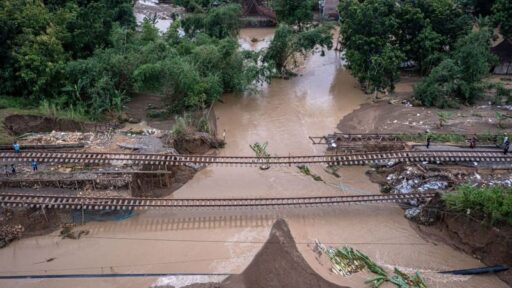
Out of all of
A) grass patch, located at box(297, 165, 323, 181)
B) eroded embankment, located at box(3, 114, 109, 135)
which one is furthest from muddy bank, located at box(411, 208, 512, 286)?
eroded embankment, located at box(3, 114, 109, 135)

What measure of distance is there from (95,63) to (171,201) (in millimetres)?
9956

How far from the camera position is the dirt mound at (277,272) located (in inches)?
460

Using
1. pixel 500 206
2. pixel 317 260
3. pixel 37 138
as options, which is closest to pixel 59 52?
pixel 37 138

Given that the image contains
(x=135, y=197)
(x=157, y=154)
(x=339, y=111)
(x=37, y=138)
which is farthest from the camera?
(x=339, y=111)

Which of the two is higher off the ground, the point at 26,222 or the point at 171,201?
the point at 171,201

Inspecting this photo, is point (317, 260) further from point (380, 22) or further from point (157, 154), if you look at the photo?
point (380, 22)

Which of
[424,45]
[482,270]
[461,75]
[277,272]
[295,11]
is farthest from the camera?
[295,11]

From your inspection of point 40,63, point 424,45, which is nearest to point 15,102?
point 40,63

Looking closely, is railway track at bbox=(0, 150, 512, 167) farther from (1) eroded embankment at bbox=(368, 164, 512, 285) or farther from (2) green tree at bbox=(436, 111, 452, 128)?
(2) green tree at bbox=(436, 111, 452, 128)

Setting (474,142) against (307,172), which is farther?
(307,172)

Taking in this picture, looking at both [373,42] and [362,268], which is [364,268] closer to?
[362,268]

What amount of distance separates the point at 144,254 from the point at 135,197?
2.46 m

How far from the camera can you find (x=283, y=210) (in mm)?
16812

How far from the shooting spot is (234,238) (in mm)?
15570
